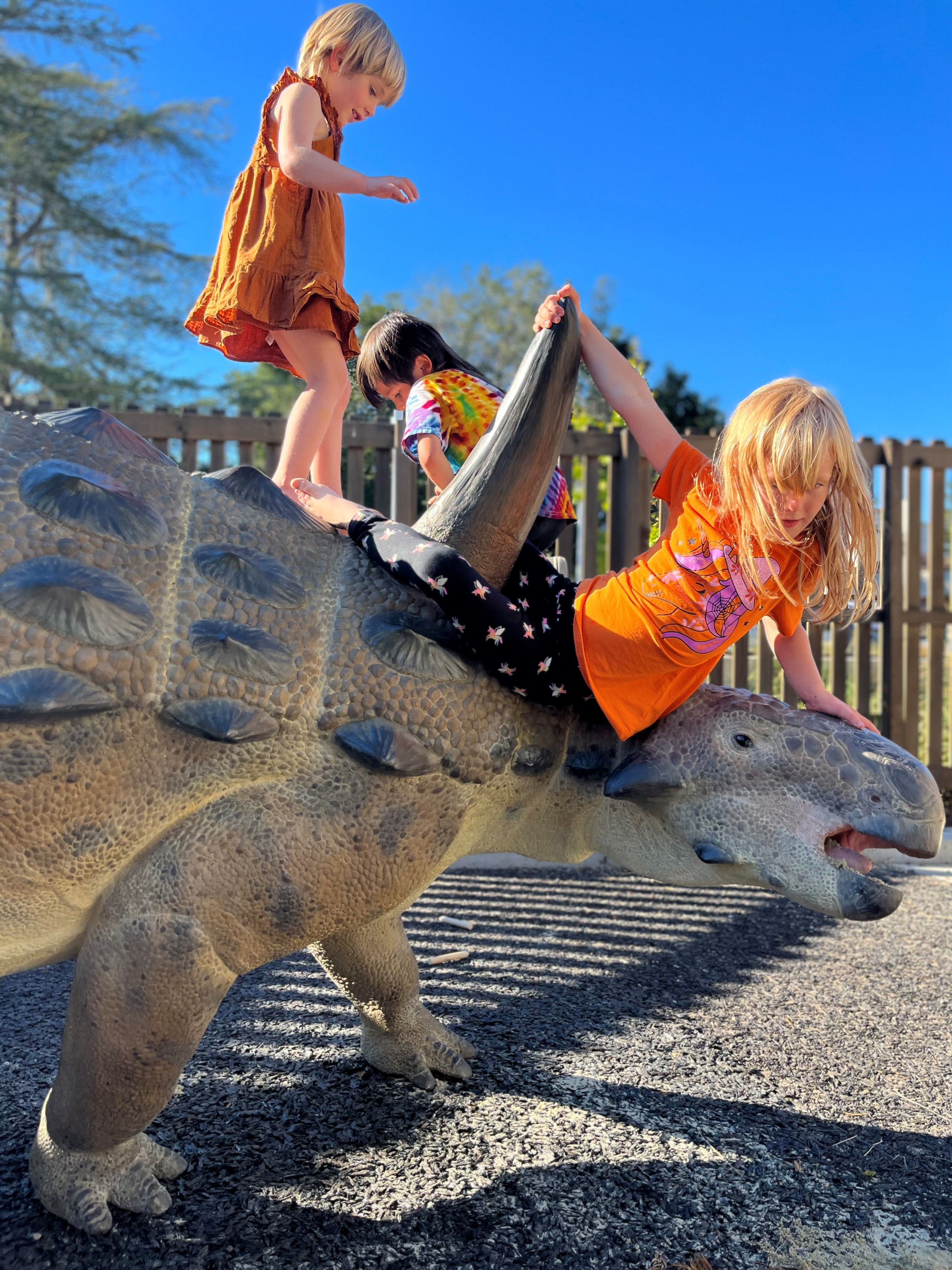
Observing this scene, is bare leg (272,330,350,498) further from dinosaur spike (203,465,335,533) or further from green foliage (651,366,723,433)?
green foliage (651,366,723,433)

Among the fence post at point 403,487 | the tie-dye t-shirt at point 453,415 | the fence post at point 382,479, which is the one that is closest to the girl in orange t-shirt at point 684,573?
the tie-dye t-shirt at point 453,415

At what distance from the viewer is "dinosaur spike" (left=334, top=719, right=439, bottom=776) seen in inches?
63.2

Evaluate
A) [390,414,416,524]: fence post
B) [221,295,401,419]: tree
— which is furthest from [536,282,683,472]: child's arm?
[221,295,401,419]: tree

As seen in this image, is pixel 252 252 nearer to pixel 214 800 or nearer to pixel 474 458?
pixel 474 458

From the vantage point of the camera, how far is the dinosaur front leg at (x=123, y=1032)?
154 centimetres

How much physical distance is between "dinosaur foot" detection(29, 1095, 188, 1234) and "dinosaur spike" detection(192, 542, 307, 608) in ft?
3.13

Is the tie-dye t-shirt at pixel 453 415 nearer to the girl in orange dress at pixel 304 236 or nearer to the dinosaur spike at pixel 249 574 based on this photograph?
the girl in orange dress at pixel 304 236

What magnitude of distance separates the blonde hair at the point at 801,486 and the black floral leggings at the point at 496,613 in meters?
0.38

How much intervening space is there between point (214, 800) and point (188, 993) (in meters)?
0.31

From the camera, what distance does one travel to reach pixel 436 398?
8.23 ft

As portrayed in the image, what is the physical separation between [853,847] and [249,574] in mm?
1221

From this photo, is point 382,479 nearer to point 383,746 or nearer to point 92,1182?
point 383,746

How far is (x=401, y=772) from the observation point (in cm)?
163

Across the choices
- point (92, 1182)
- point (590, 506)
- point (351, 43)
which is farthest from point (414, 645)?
point (590, 506)
